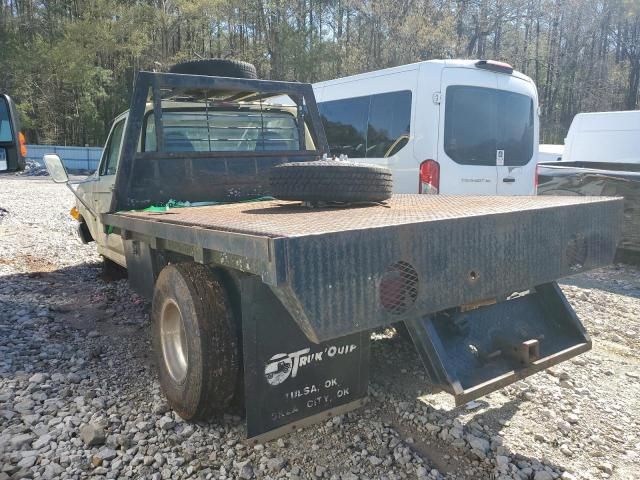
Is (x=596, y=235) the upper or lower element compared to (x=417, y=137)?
lower

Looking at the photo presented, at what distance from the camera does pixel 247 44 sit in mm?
36188

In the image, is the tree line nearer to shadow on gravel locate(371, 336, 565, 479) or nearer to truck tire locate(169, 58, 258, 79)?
truck tire locate(169, 58, 258, 79)

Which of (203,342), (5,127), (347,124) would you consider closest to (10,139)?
(5,127)

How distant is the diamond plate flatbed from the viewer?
5.94 feet

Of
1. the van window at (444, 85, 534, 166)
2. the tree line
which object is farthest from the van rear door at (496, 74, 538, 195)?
the tree line

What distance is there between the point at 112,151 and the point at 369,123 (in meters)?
3.35

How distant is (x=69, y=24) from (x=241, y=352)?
38073mm

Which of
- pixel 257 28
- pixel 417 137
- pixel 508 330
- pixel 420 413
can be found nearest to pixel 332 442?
pixel 420 413

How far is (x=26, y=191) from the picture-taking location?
17391 millimetres

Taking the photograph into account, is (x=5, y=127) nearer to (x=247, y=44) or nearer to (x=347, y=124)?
(x=347, y=124)

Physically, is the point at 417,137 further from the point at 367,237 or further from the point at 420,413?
the point at 367,237

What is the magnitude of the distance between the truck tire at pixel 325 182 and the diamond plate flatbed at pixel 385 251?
9cm

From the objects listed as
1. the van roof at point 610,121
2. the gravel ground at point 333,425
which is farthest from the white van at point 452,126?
the van roof at point 610,121

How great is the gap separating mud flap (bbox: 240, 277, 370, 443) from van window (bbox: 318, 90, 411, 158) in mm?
4166
